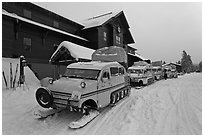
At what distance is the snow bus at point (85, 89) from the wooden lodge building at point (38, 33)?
31.5 feet

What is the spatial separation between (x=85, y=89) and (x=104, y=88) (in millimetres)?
1444

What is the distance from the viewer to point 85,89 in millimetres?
5469

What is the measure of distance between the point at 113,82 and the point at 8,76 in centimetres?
813

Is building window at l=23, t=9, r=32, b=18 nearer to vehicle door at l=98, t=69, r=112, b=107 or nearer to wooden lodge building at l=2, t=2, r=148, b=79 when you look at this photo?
wooden lodge building at l=2, t=2, r=148, b=79

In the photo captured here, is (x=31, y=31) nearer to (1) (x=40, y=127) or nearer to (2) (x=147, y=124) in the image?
(1) (x=40, y=127)

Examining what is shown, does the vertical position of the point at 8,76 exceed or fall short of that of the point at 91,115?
it exceeds it

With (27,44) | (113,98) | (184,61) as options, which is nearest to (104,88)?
(113,98)

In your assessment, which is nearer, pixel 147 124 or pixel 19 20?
pixel 147 124

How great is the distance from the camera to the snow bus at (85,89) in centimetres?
540

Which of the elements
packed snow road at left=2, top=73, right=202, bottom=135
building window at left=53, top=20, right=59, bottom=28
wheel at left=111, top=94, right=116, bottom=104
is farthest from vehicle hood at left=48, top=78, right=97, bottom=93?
building window at left=53, top=20, right=59, bottom=28

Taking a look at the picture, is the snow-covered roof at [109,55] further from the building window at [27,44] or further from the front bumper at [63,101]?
the building window at [27,44]

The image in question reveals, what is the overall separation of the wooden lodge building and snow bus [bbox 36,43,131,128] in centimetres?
960

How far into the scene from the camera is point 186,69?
78938mm

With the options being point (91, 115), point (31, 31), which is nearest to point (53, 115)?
point (91, 115)
